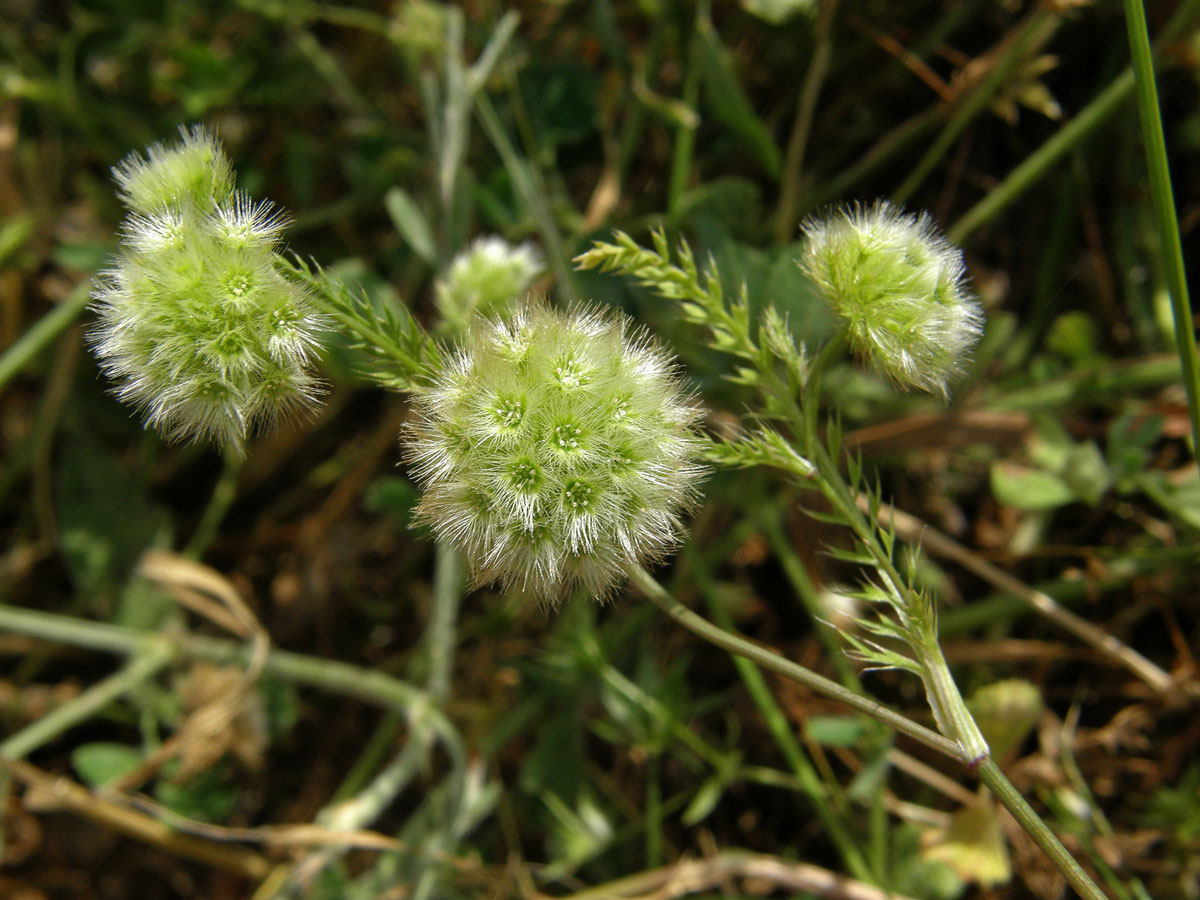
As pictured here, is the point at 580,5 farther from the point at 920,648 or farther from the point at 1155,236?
the point at 920,648

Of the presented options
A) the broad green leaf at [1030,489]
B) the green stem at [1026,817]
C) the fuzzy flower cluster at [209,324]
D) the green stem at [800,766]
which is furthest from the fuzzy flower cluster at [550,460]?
the broad green leaf at [1030,489]

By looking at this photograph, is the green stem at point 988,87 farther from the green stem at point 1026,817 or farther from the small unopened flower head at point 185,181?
the small unopened flower head at point 185,181

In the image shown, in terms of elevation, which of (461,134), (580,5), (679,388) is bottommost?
(679,388)

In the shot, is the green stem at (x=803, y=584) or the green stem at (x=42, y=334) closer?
the green stem at (x=803, y=584)

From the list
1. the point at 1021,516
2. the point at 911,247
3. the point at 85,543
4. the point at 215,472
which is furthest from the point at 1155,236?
the point at 85,543

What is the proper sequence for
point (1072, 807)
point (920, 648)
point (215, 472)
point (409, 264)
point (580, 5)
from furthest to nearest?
point (215, 472)
point (580, 5)
point (409, 264)
point (1072, 807)
point (920, 648)

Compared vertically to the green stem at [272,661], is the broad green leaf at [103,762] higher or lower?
lower
